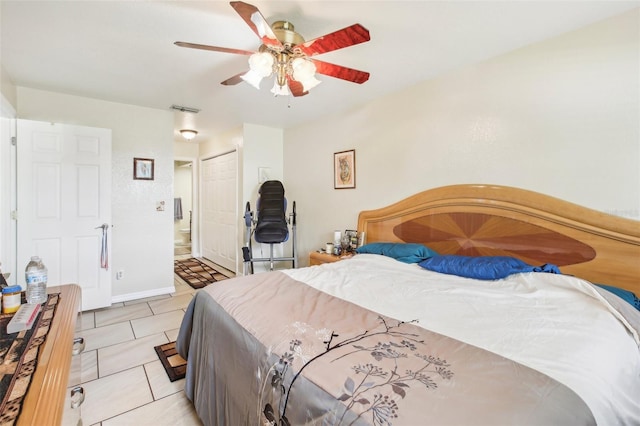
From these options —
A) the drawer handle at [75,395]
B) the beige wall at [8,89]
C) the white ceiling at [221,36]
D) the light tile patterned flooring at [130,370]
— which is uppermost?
the white ceiling at [221,36]

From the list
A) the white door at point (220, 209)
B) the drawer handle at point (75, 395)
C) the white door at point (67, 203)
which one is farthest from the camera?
the white door at point (220, 209)

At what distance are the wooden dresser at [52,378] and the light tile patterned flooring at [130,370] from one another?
0.60 feet

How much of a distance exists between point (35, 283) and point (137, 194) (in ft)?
8.19

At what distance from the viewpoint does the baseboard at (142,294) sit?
3457 millimetres

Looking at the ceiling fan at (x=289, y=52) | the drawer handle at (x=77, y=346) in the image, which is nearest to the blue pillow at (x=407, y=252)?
the ceiling fan at (x=289, y=52)

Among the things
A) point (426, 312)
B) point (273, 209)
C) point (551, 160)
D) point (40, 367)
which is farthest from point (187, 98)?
point (551, 160)

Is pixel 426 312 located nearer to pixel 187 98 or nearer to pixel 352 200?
pixel 352 200

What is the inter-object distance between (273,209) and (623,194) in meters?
3.34

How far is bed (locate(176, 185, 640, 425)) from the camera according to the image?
848mm

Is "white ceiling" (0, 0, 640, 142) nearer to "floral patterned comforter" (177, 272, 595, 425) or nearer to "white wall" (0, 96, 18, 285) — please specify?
"white wall" (0, 96, 18, 285)

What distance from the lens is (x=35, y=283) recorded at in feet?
4.37

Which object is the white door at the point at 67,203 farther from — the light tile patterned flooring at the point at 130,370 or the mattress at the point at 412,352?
the mattress at the point at 412,352

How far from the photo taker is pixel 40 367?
83cm

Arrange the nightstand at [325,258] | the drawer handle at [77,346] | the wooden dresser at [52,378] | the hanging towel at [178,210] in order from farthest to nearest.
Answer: the hanging towel at [178,210]
the nightstand at [325,258]
the drawer handle at [77,346]
the wooden dresser at [52,378]
